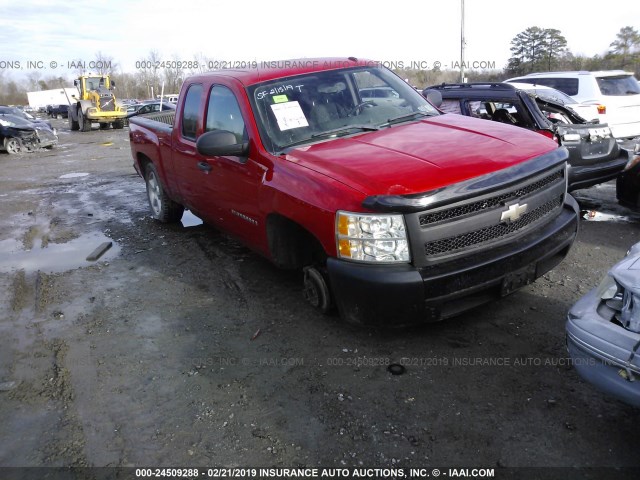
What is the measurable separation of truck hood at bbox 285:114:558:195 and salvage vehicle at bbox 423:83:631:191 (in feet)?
7.61

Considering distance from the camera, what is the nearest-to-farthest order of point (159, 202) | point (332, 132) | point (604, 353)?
point (604, 353) < point (332, 132) < point (159, 202)

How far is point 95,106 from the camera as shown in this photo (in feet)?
94.7

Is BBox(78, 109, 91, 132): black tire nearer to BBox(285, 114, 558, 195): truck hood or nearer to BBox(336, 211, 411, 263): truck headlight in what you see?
BBox(285, 114, 558, 195): truck hood

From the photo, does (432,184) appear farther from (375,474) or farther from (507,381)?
(375,474)

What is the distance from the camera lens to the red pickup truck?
10.1 feet

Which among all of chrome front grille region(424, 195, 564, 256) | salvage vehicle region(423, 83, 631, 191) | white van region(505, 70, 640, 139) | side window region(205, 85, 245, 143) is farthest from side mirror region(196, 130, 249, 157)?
white van region(505, 70, 640, 139)

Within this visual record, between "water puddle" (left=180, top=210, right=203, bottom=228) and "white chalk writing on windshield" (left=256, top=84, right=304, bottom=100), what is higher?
"white chalk writing on windshield" (left=256, top=84, right=304, bottom=100)

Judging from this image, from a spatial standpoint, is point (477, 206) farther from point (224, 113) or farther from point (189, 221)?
point (189, 221)

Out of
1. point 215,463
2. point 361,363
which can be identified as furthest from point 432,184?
point 215,463

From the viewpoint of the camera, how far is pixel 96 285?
5059 mm

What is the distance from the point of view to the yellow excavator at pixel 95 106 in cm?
2838

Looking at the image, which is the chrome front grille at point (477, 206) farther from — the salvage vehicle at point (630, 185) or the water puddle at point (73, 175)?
the water puddle at point (73, 175)

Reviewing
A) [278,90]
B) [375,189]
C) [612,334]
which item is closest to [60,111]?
[278,90]

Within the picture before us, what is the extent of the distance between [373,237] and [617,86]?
10499mm
